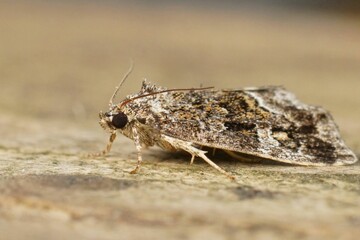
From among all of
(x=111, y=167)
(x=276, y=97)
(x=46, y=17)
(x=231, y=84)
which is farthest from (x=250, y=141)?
(x=46, y=17)

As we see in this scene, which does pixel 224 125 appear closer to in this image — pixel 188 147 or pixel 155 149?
pixel 188 147

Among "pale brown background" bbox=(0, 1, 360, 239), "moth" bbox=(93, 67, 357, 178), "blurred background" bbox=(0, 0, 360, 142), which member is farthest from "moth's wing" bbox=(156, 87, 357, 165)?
"blurred background" bbox=(0, 0, 360, 142)

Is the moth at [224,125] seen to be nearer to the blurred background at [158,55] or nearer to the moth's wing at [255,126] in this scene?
the moth's wing at [255,126]

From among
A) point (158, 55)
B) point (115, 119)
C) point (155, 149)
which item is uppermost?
point (158, 55)

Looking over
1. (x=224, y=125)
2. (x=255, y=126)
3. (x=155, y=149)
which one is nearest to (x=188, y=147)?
(x=224, y=125)

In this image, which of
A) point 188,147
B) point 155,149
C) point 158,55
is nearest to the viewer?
point 188,147

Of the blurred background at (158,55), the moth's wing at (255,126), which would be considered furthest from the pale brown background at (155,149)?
the moth's wing at (255,126)

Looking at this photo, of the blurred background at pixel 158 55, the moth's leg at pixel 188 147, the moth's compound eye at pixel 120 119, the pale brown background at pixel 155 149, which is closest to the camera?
the pale brown background at pixel 155 149
